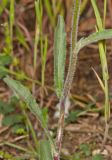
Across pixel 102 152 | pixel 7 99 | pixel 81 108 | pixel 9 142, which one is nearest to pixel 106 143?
pixel 102 152

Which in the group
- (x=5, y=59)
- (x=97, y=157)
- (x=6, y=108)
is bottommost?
(x=97, y=157)

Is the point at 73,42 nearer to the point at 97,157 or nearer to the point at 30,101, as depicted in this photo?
the point at 30,101

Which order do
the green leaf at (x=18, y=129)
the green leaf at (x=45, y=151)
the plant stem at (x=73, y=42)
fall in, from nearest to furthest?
the plant stem at (x=73, y=42) → the green leaf at (x=45, y=151) → the green leaf at (x=18, y=129)

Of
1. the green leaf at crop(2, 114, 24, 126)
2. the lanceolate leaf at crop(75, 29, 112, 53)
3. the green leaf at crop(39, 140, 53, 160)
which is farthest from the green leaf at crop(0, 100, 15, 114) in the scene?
the lanceolate leaf at crop(75, 29, 112, 53)

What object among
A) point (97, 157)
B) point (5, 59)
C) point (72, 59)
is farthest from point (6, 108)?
point (72, 59)

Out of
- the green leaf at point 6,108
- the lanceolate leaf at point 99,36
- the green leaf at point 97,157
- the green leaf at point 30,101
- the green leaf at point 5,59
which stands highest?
the lanceolate leaf at point 99,36

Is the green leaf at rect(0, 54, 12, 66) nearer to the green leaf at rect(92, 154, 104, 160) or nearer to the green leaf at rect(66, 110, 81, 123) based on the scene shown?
the green leaf at rect(66, 110, 81, 123)

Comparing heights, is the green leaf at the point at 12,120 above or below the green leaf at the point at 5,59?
below

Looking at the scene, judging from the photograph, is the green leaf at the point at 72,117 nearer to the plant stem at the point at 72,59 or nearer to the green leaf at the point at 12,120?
the green leaf at the point at 12,120

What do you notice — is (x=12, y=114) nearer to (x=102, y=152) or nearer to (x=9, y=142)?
(x=9, y=142)

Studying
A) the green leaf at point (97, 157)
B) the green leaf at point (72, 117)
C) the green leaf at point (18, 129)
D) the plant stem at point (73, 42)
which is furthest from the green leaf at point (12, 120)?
the plant stem at point (73, 42)

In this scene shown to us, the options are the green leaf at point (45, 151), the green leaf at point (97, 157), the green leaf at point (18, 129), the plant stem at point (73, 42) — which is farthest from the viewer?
the green leaf at point (18, 129)
